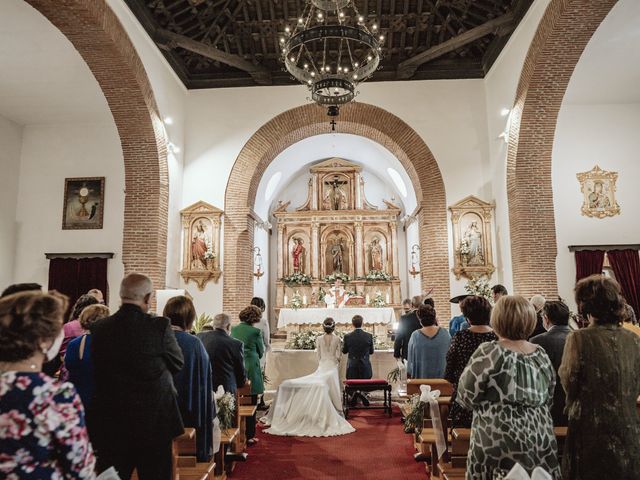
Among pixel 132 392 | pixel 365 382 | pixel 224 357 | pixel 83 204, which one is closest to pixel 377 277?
pixel 365 382

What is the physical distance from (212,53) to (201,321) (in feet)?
18.8

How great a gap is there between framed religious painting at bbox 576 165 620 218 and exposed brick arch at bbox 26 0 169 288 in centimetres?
941

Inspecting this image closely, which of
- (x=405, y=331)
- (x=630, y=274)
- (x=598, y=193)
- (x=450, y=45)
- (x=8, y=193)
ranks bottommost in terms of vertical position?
(x=405, y=331)

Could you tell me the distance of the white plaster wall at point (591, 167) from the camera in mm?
11414

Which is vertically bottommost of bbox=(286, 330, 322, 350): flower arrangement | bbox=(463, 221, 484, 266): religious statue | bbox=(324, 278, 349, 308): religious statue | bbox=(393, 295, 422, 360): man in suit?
bbox=(286, 330, 322, 350): flower arrangement

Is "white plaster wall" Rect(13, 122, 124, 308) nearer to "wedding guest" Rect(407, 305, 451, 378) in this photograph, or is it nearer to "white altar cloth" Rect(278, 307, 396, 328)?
"white altar cloth" Rect(278, 307, 396, 328)

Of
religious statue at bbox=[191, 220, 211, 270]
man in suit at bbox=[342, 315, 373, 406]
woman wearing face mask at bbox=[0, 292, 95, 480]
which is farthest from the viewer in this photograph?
religious statue at bbox=[191, 220, 211, 270]

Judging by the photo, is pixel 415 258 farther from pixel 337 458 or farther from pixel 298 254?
pixel 337 458

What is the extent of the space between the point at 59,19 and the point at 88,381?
22.5 ft

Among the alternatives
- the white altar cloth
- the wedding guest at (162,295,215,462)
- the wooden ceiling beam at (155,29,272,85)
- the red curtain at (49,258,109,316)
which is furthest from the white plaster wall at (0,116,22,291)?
the wedding guest at (162,295,215,462)

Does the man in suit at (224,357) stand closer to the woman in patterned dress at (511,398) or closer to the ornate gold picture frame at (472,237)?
the woman in patterned dress at (511,398)

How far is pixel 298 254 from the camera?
1762 cm

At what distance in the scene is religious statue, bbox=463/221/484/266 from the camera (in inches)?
438

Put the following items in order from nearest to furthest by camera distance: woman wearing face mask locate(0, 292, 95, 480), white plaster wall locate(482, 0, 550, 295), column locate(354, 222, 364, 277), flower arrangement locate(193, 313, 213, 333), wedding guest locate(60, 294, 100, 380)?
1. woman wearing face mask locate(0, 292, 95, 480)
2. wedding guest locate(60, 294, 100, 380)
3. white plaster wall locate(482, 0, 550, 295)
4. flower arrangement locate(193, 313, 213, 333)
5. column locate(354, 222, 364, 277)
